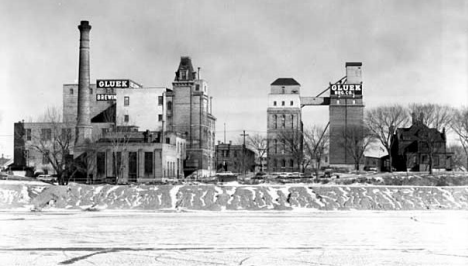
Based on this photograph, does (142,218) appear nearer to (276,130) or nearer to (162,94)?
(162,94)

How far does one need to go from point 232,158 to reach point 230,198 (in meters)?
84.7

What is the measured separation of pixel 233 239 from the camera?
68.5 feet

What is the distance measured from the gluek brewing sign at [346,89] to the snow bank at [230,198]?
76.0 meters

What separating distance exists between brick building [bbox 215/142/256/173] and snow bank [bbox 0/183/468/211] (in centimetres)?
6773

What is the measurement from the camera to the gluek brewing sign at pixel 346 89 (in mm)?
116312

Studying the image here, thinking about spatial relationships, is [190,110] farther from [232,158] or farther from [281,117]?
[281,117]

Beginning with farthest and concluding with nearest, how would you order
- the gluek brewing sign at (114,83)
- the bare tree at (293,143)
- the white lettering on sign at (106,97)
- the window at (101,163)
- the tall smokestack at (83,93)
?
the gluek brewing sign at (114,83), the white lettering on sign at (106,97), the bare tree at (293,143), the tall smokestack at (83,93), the window at (101,163)

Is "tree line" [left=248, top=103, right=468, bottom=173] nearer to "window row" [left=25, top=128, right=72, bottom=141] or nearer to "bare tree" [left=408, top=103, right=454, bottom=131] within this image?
"bare tree" [left=408, top=103, right=454, bottom=131]

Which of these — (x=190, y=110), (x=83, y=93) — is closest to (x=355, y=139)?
(x=190, y=110)

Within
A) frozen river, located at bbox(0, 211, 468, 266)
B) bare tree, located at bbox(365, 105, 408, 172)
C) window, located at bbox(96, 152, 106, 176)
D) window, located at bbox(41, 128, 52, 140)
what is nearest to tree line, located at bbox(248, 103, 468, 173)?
bare tree, located at bbox(365, 105, 408, 172)

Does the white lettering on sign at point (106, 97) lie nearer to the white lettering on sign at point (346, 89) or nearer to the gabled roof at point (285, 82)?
the gabled roof at point (285, 82)

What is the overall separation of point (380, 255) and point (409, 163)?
276ft

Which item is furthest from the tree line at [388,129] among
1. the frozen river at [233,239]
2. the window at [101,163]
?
the frozen river at [233,239]

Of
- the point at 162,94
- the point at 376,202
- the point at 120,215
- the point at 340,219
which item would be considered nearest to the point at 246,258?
the point at 340,219
